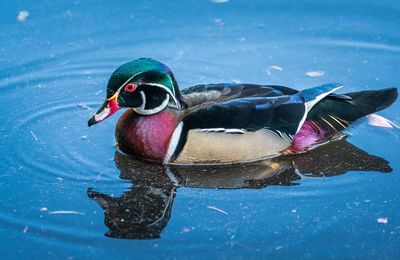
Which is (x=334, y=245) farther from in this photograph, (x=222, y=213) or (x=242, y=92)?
(x=242, y=92)

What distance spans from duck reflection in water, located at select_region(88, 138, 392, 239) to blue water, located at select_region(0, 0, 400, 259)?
0.02m

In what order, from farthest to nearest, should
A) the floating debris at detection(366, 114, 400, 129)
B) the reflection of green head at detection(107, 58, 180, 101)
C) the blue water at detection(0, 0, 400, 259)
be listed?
the floating debris at detection(366, 114, 400, 129) < the reflection of green head at detection(107, 58, 180, 101) < the blue water at detection(0, 0, 400, 259)

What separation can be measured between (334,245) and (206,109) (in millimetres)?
1718

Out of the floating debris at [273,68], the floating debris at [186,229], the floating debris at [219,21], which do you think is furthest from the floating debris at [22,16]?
the floating debris at [186,229]

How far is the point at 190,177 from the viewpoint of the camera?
683 cm

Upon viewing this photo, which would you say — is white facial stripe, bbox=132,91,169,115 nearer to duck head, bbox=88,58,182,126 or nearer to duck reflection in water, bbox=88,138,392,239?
duck head, bbox=88,58,182,126

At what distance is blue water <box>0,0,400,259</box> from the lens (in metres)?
5.97

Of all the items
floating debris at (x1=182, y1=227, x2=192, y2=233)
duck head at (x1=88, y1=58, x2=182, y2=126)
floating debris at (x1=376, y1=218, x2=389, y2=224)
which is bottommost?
floating debris at (x1=182, y1=227, x2=192, y2=233)

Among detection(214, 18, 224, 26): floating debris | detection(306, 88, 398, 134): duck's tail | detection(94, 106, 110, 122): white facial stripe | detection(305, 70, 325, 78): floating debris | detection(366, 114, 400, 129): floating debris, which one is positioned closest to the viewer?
detection(94, 106, 110, 122): white facial stripe

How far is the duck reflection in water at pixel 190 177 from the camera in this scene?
6218mm

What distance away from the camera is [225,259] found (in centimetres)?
571

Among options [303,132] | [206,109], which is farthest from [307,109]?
[206,109]

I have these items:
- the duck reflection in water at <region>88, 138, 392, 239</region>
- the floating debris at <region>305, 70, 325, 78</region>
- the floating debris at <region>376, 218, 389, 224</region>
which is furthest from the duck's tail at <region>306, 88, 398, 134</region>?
the floating debris at <region>376, 218, 389, 224</region>

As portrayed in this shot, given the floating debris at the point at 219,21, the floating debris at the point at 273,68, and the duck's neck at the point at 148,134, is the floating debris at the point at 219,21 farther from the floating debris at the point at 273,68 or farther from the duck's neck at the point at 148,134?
the duck's neck at the point at 148,134
